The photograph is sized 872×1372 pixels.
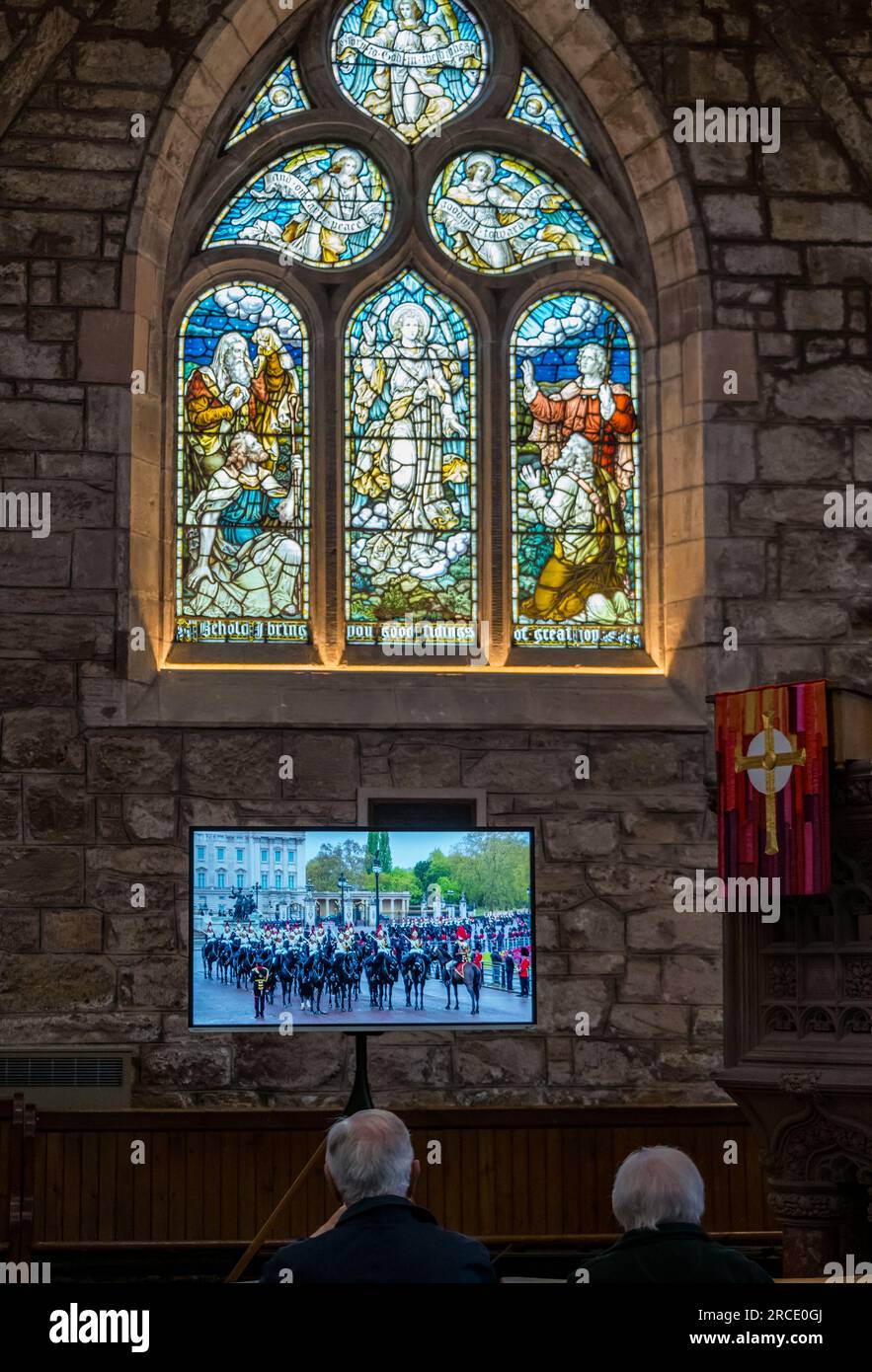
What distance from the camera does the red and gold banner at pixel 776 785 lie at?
16.8 ft

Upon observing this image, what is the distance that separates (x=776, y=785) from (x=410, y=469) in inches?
132

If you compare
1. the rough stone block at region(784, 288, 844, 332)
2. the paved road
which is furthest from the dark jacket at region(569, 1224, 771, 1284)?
the rough stone block at region(784, 288, 844, 332)

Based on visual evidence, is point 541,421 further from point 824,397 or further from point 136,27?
point 136,27

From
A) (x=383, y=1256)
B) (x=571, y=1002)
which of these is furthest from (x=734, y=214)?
(x=383, y=1256)

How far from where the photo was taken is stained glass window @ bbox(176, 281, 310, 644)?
816cm

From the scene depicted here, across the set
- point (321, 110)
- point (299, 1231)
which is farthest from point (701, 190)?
point (299, 1231)

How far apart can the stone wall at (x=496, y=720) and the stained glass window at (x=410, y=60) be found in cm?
45

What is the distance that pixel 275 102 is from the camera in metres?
8.51

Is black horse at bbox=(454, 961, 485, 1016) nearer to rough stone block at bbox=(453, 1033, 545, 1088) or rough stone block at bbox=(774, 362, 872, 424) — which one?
rough stone block at bbox=(453, 1033, 545, 1088)

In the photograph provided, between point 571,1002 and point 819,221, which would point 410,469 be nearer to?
point 819,221

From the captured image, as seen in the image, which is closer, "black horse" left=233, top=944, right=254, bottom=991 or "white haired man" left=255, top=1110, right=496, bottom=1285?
"white haired man" left=255, top=1110, right=496, bottom=1285

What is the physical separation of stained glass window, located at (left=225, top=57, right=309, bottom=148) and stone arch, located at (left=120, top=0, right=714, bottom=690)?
149mm
